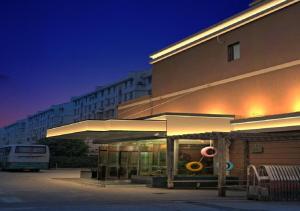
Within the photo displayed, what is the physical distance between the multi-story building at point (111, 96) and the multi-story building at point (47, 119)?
16.0ft

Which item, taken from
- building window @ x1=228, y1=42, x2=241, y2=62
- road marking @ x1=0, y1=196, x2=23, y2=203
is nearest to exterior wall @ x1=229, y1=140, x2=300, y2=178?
building window @ x1=228, y1=42, x2=241, y2=62

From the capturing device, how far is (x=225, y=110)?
26656mm

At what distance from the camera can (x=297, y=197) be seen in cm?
1730

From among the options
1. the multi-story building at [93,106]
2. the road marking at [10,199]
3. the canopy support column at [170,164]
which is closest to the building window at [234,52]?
the canopy support column at [170,164]

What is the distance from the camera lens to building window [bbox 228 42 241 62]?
26.4 metres

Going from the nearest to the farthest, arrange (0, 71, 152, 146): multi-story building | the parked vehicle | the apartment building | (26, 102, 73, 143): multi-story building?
the apartment building < the parked vehicle < (0, 71, 152, 146): multi-story building < (26, 102, 73, 143): multi-story building

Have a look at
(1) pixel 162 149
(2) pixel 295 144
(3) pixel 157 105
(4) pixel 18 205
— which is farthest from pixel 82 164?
(4) pixel 18 205

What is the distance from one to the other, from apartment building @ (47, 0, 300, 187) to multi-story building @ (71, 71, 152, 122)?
4898cm

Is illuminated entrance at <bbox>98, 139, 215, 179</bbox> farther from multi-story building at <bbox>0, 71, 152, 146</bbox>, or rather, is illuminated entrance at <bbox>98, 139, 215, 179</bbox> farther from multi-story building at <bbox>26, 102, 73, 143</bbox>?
multi-story building at <bbox>26, 102, 73, 143</bbox>

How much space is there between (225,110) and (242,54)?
11.8 feet

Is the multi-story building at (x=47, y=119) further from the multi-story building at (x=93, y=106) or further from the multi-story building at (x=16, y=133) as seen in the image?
the multi-story building at (x=16, y=133)

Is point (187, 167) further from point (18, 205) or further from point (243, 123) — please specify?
point (18, 205)

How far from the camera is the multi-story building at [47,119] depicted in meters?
111

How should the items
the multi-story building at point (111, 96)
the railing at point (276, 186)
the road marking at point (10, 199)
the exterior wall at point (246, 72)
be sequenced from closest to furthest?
1. the road marking at point (10, 199)
2. the railing at point (276, 186)
3. the exterior wall at point (246, 72)
4. the multi-story building at point (111, 96)
